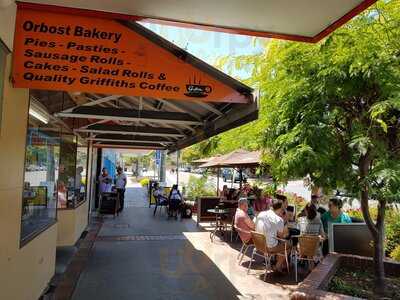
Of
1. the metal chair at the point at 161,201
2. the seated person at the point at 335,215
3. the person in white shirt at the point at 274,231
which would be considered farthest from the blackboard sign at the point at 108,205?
the seated person at the point at 335,215

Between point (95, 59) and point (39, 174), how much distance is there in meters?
2.20

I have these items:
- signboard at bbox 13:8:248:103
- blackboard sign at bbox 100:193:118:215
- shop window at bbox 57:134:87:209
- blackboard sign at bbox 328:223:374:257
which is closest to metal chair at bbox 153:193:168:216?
blackboard sign at bbox 100:193:118:215

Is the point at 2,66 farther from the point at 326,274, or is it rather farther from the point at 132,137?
the point at 132,137

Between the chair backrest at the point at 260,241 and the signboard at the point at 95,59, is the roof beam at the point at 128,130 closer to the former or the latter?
the chair backrest at the point at 260,241

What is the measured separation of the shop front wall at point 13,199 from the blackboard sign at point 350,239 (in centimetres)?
446

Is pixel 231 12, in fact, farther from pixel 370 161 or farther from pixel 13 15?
pixel 370 161

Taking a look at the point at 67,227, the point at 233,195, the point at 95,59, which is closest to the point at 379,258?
the point at 95,59

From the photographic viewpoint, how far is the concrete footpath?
585 centimetres

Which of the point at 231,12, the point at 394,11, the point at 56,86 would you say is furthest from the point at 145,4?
the point at 394,11

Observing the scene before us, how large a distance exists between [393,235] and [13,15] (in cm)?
853

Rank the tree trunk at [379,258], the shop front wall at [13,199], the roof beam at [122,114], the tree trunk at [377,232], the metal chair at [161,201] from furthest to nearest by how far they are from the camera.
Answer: the metal chair at [161,201]
the roof beam at [122,114]
the tree trunk at [379,258]
the tree trunk at [377,232]
the shop front wall at [13,199]

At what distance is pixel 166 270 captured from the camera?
7.06 metres

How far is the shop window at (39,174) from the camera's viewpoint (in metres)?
4.56

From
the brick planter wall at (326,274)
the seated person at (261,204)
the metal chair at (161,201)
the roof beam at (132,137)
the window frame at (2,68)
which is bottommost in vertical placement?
the brick planter wall at (326,274)
